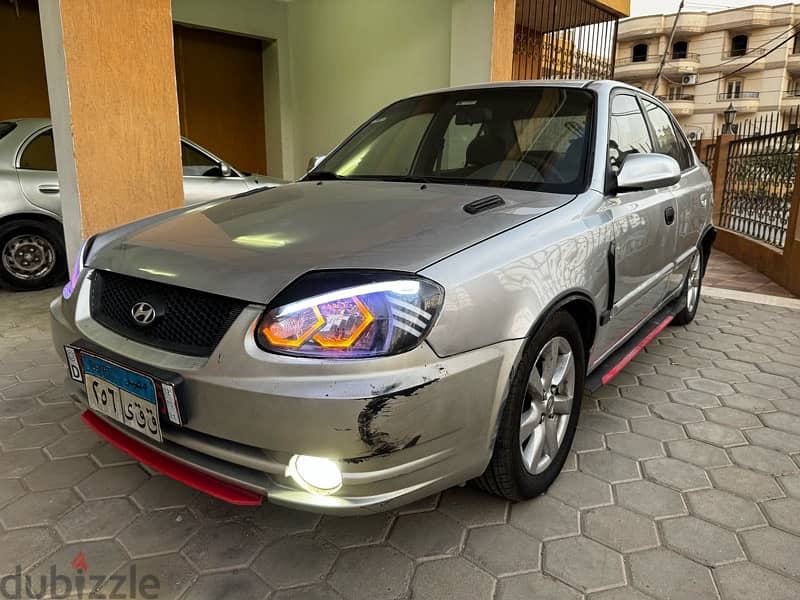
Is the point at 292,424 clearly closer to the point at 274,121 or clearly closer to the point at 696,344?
the point at 696,344

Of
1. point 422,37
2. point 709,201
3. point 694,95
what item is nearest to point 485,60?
point 422,37

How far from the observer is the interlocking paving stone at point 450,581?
1715 mm

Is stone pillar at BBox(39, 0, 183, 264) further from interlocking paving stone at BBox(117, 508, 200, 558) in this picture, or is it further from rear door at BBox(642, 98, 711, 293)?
rear door at BBox(642, 98, 711, 293)

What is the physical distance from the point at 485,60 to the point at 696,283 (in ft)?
10.6

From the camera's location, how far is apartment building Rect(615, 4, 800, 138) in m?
44.0

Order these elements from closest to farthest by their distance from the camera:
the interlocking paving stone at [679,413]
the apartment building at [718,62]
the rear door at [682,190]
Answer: the interlocking paving stone at [679,413], the rear door at [682,190], the apartment building at [718,62]

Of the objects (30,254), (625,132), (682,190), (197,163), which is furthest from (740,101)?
(30,254)

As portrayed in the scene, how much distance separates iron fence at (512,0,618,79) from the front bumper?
25.7 ft

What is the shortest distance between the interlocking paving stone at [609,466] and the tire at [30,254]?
16.3ft

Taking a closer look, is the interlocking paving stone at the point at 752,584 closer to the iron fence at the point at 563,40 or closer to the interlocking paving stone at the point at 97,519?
the interlocking paving stone at the point at 97,519

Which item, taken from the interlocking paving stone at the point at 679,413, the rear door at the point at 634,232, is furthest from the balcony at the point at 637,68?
the interlocking paving stone at the point at 679,413

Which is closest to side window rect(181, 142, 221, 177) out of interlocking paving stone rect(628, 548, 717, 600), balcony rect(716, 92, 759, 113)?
interlocking paving stone rect(628, 548, 717, 600)

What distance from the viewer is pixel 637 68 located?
47.0 m

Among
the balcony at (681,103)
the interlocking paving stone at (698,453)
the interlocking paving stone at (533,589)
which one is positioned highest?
the balcony at (681,103)
